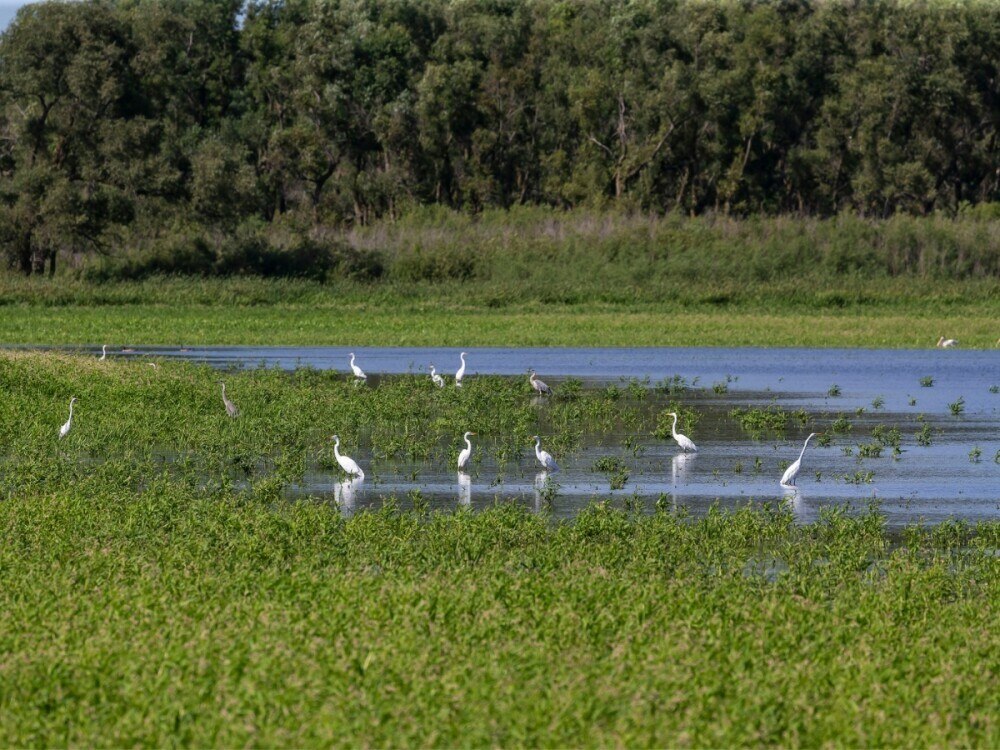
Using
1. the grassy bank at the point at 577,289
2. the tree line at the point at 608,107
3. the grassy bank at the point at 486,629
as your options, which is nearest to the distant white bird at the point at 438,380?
the grassy bank at the point at 577,289

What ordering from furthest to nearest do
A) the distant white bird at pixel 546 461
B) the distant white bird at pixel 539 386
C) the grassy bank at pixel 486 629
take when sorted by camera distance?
the distant white bird at pixel 539 386
the distant white bird at pixel 546 461
the grassy bank at pixel 486 629

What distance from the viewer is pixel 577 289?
53656 mm

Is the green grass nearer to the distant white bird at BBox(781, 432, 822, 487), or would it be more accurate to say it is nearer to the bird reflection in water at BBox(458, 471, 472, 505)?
the bird reflection in water at BBox(458, 471, 472, 505)

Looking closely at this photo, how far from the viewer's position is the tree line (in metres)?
67.3

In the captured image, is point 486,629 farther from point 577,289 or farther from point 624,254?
point 624,254

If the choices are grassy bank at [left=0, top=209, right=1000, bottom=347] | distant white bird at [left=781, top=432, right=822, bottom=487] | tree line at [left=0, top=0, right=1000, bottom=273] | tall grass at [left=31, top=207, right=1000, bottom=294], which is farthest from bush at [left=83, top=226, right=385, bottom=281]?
distant white bird at [left=781, top=432, right=822, bottom=487]

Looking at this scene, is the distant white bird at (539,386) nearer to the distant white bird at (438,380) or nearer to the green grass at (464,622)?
the distant white bird at (438,380)

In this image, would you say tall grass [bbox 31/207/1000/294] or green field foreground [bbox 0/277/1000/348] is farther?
tall grass [bbox 31/207/1000/294]

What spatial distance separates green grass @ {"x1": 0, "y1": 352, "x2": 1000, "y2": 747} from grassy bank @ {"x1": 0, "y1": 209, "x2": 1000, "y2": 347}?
26403mm

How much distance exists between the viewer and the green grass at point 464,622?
8.54m

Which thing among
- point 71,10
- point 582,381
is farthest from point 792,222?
point 582,381

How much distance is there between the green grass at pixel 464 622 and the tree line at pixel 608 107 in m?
49.6

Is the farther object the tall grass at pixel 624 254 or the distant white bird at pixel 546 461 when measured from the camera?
the tall grass at pixel 624 254

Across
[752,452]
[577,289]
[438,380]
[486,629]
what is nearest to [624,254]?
[577,289]
